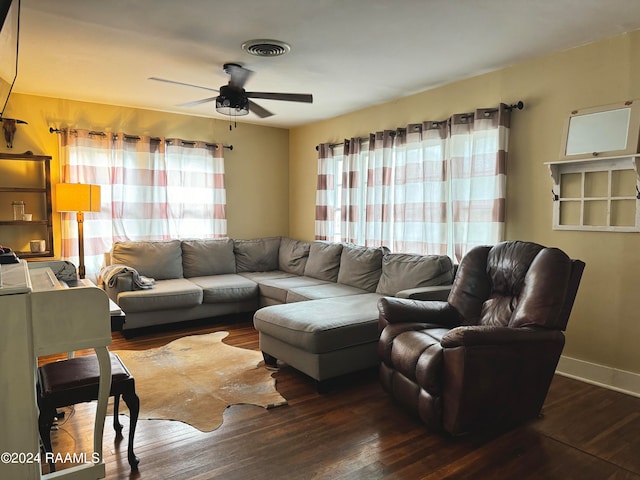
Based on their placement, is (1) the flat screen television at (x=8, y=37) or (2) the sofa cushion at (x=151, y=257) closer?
(1) the flat screen television at (x=8, y=37)

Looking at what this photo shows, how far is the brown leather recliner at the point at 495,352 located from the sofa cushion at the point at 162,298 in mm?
2328

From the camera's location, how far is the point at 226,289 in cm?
459

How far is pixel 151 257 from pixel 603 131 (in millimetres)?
4303

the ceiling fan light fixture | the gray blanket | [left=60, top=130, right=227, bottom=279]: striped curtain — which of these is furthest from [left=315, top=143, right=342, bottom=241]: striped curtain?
the gray blanket

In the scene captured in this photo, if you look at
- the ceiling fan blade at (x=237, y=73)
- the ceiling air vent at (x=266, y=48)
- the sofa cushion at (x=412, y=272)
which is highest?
the ceiling air vent at (x=266, y=48)

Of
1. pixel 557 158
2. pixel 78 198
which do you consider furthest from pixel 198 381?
pixel 557 158

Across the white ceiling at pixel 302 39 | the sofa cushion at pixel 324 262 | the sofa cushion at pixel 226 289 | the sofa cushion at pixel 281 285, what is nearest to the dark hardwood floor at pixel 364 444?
the sofa cushion at pixel 281 285

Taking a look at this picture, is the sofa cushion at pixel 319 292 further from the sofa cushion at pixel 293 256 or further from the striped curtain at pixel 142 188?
the striped curtain at pixel 142 188

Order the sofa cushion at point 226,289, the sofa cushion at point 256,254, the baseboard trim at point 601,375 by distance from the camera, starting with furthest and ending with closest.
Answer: the sofa cushion at point 256,254
the sofa cushion at point 226,289
the baseboard trim at point 601,375

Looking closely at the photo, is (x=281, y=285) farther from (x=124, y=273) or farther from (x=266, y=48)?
(x=266, y=48)

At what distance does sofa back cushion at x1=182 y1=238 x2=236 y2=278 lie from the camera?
504cm

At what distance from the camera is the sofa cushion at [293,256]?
5.30 m

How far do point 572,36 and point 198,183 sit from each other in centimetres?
410

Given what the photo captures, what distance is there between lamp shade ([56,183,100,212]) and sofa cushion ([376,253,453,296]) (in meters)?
3.00
